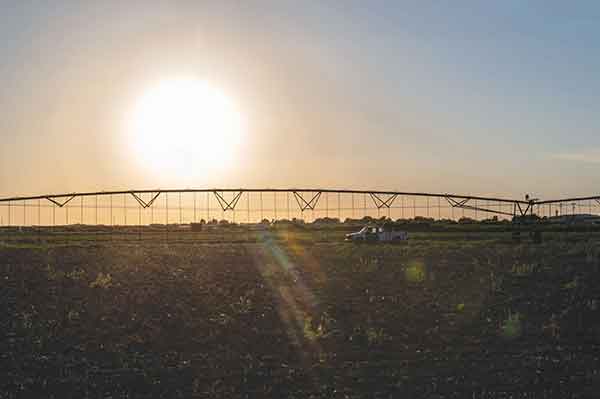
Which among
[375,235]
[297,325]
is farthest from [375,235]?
[297,325]

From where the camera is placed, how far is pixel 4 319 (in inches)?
1484

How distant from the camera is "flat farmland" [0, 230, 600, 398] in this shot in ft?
103

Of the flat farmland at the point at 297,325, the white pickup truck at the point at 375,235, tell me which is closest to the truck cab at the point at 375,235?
the white pickup truck at the point at 375,235

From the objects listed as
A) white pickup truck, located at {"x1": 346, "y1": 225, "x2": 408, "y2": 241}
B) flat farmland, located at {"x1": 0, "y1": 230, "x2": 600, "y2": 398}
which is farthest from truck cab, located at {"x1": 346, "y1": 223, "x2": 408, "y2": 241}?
flat farmland, located at {"x1": 0, "y1": 230, "x2": 600, "y2": 398}

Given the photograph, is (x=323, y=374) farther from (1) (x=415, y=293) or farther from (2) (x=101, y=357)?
(1) (x=415, y=293)

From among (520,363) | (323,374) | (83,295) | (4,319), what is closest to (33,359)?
(4,319)

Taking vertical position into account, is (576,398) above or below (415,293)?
below

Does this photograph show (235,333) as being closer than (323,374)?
No

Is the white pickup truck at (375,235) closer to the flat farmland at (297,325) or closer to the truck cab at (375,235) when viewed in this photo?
the truck cab at (375,235)

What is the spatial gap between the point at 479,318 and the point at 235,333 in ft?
34.5

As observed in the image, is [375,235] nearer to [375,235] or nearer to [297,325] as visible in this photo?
[375,235]

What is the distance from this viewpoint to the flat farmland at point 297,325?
103 feet

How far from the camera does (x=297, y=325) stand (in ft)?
125

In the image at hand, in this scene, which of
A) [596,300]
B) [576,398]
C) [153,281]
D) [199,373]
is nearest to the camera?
[576,398]
